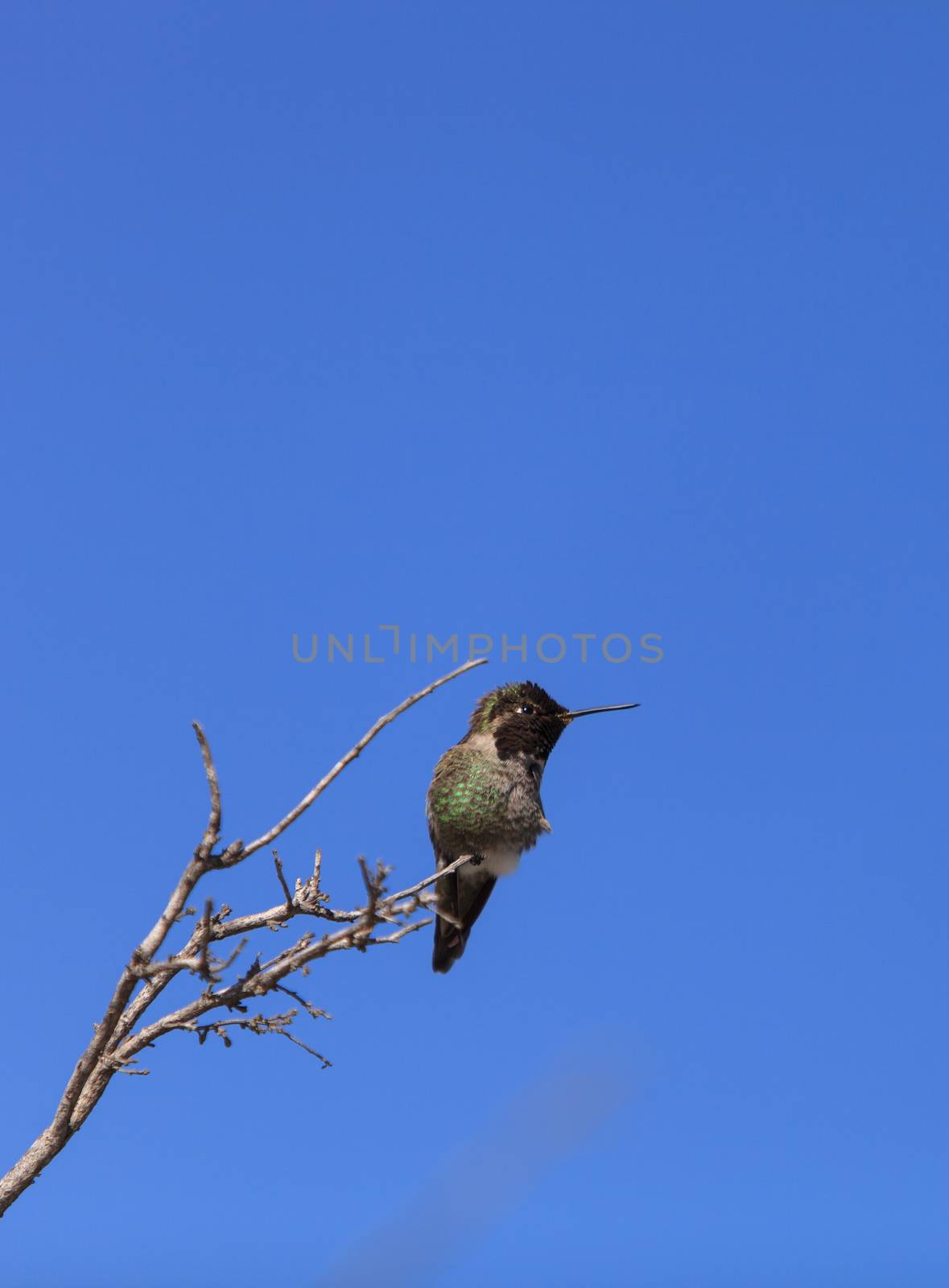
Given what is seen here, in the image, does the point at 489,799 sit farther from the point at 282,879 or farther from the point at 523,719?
the point at 282,879

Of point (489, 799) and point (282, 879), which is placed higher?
point (489, 799)

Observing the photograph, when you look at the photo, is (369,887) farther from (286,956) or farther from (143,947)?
(143,947)

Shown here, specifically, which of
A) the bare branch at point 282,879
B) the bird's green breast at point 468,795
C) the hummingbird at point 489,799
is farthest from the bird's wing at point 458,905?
the bare branch at point 282,879

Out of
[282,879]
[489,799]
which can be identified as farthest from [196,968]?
[489,799]

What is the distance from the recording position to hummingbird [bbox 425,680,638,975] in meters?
8.52

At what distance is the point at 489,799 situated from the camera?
8.49 metres

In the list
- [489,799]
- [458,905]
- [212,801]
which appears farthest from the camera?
[458,905]

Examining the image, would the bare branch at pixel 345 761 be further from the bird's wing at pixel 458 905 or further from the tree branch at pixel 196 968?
the bird's wing at pixel 458 905

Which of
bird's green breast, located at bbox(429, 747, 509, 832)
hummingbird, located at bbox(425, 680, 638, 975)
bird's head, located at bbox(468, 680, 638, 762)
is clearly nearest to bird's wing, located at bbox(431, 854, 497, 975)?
hummingbird, located at bbox(425, 680, 638, 975)

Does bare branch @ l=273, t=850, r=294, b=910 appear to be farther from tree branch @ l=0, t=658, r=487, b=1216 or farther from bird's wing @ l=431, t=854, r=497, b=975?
bird's wing @ l=431, t=854, r=497, b=975

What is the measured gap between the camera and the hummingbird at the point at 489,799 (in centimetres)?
852

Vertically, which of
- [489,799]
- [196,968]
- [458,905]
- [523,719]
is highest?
[523,719]

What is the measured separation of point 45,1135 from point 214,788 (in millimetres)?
1476

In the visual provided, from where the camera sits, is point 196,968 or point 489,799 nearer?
point 196,968
